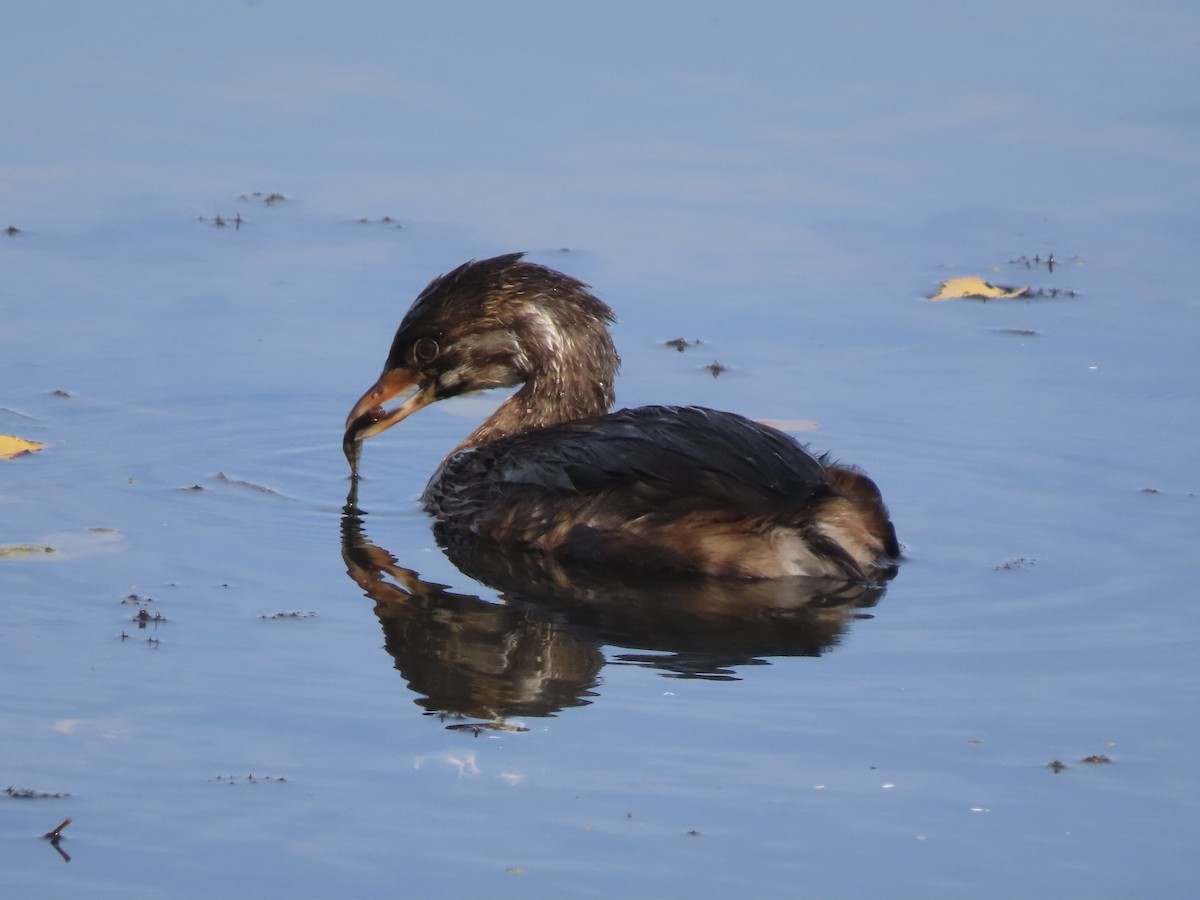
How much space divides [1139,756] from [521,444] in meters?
3.32

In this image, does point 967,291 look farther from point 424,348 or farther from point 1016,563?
point 1016,563

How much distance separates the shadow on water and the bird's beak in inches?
32.7

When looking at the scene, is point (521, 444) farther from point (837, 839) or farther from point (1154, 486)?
point (837, 839)

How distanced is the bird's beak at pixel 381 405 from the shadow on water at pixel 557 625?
2.72ft

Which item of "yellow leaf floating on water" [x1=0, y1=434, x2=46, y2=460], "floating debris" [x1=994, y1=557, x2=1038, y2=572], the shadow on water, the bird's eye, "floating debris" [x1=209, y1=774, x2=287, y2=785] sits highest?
the bird's eye

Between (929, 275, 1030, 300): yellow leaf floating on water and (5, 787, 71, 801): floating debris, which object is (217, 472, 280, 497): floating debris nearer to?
(5, 787, 71, 801): floating debris

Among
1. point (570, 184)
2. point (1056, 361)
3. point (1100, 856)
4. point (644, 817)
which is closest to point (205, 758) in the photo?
point (644, 817)

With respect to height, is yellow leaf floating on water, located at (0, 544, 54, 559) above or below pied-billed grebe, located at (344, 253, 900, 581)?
below

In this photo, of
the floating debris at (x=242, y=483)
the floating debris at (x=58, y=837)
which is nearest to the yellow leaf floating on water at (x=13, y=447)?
the floating debris at (x=242, y=483)

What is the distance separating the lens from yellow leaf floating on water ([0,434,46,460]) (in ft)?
32.1

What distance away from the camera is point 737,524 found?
861cm

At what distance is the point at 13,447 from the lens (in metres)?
9.80

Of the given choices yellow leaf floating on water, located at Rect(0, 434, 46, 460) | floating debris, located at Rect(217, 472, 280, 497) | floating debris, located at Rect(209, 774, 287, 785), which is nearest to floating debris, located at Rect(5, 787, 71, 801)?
floating debris, located at Rect(209, 774, 287, 785)

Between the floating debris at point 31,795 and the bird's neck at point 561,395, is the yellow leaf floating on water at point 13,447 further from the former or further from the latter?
the floating debris at point 31,795
